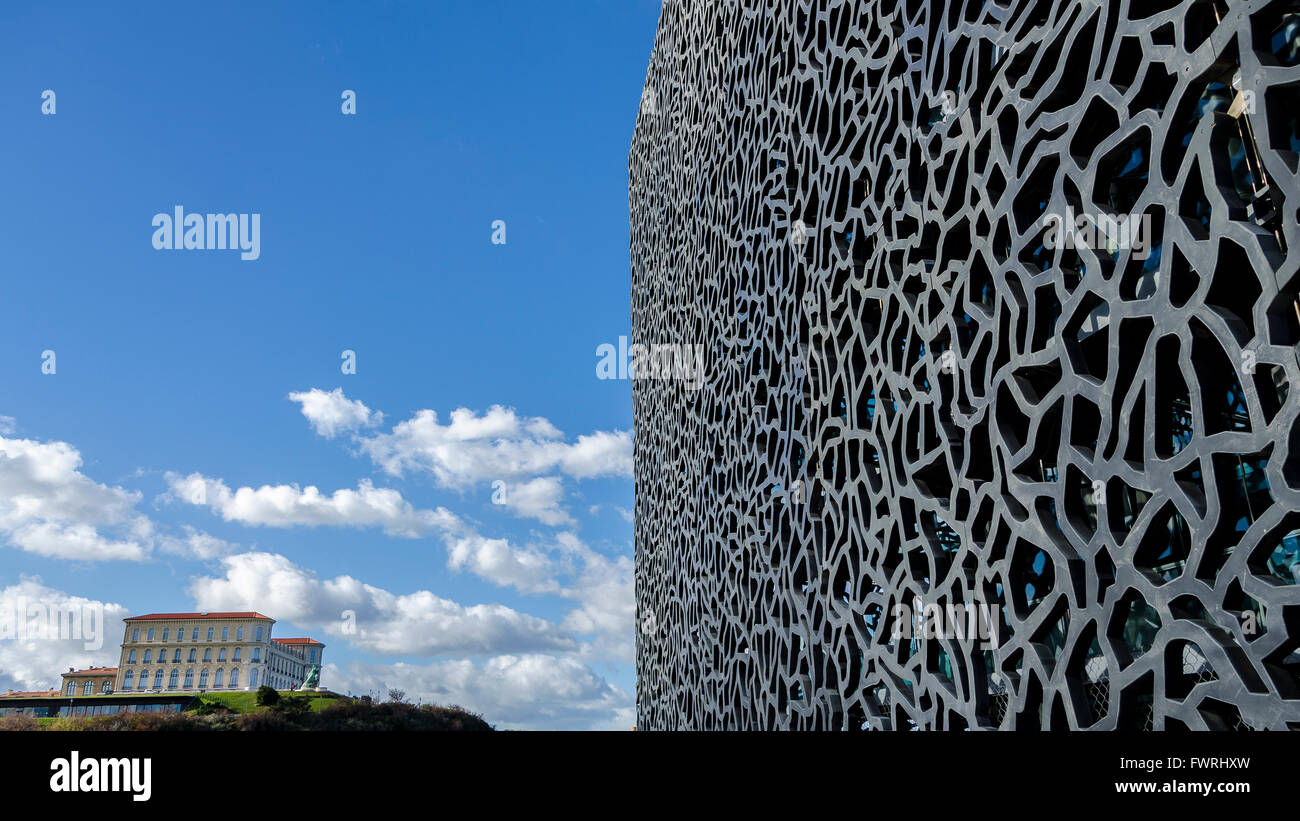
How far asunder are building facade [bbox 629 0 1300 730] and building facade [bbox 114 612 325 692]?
148 ft

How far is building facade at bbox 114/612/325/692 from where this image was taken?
45688mm

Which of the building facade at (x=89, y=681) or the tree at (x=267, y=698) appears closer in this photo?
the tree at (x=267, y=698)

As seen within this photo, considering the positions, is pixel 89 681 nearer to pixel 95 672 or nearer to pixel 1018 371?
pixel 95 672

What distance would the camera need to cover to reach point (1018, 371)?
3988mm

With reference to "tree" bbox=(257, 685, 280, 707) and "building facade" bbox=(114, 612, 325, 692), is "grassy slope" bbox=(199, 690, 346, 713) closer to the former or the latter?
"tree" bbox=(257, 685, 280, 707)

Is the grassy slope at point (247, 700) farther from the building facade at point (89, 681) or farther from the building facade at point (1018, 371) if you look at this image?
the building facade at point (1018, 371)

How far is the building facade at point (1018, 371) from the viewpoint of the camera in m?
2.87

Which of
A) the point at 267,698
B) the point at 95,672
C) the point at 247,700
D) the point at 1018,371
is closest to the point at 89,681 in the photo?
the point at 95,672

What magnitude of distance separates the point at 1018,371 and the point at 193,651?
51.7m

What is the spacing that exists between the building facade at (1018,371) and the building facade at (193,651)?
4502 centimetres

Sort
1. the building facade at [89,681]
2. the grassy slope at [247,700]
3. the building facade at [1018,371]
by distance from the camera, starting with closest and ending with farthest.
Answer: the building facade at [1018,371]
the grassy slope at [247,700]
the building facade at [89,681]

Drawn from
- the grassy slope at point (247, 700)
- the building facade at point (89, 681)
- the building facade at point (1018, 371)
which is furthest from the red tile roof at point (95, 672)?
the building facade at point (1018, 371)
